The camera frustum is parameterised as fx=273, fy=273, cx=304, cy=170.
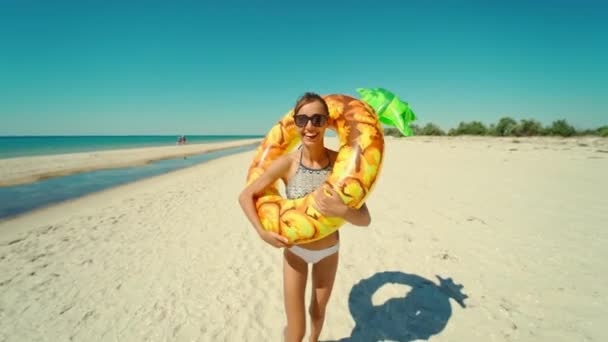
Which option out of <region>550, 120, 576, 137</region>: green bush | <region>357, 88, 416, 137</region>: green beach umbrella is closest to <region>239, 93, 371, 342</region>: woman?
<region>357, 88, 416, 137</region>: green beach umbrella

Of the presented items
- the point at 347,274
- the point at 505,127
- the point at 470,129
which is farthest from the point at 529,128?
A: the point at 347,274

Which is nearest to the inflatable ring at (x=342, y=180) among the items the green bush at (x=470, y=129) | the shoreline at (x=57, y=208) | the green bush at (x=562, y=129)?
the shoreline at (x=57, y=208)

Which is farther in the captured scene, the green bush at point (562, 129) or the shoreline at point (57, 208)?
the green bush at point (562, 129)

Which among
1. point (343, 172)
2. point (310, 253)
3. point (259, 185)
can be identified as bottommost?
point (310, 253)

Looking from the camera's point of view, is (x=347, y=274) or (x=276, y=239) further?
(x=347, y=274)

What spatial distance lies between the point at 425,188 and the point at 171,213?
7.44 meters

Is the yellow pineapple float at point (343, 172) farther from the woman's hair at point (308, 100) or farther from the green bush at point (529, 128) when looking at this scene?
the green bush at point (529, 128)

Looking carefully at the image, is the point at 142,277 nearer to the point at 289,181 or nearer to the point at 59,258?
the point at 59,258

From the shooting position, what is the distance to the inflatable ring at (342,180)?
1.79 meters

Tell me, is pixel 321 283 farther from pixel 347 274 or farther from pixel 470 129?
pixel 470 129

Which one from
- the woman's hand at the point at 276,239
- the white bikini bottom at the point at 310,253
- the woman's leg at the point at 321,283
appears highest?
the woman's hand at the point at 276,239

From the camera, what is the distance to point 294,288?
6.70 ft

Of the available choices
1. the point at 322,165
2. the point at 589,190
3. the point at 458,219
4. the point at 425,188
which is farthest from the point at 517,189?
the point at 322,165

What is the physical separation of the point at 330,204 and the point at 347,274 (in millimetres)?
2546
